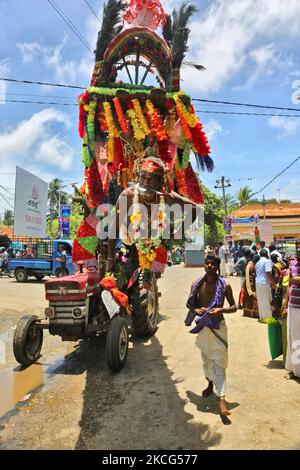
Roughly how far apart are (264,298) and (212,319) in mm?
4354

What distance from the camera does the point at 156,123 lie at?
4773mm

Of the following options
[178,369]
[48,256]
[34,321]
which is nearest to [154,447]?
[178,369]

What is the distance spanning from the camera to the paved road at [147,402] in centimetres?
326

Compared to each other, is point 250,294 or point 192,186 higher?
point 192,186

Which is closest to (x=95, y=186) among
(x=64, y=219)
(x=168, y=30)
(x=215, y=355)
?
(x=168, y=30)

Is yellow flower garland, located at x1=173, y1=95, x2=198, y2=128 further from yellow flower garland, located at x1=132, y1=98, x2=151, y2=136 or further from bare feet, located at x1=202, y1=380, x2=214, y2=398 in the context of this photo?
bare feet, located at x1=202, y1=380, x2=214, y2=398

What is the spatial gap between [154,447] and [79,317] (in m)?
2.20

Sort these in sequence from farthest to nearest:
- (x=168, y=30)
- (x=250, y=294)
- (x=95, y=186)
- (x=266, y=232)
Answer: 1. (x=266, y=232)
2. (x=250, y=294)
3. (x=168, y=30)
4. (x=95, y=186)

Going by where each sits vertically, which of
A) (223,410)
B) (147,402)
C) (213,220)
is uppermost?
(213,220)

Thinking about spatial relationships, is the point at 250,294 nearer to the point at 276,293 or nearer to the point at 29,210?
the point at 276,293

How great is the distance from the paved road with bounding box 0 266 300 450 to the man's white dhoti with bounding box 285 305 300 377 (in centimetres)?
21

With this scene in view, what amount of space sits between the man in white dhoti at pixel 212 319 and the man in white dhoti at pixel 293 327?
1.15 m

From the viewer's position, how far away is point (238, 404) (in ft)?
13.0

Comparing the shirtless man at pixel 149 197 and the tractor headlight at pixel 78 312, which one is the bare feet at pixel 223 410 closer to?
the shirtless man at pixel 149 197
